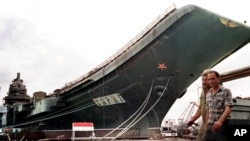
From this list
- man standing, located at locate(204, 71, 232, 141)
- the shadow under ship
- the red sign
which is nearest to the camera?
man standing, located at locate(204, 71, 232, 141)

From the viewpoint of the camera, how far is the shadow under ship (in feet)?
50.0

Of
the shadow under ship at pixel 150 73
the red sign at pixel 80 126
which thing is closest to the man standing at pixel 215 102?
the red sign at pixel 80 126

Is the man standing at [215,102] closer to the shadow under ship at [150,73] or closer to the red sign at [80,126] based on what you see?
the red sign at [80,126]

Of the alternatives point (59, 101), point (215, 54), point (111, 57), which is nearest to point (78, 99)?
point (59, 101)

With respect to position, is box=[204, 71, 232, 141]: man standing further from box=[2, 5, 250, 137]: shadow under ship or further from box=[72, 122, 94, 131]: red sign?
box=[2, 5, 250, 137]: shadow under ship

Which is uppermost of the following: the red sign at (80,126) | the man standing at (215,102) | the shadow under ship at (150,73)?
the shadow under ship at (150,73)

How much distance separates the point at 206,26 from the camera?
14992 millimetres

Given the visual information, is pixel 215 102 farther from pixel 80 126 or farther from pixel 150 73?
pixel 150 73

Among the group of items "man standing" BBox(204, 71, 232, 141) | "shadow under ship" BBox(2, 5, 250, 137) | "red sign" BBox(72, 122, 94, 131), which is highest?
"shadow under ship" BBox(2, 5, 250, 137)

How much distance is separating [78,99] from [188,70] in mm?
7655

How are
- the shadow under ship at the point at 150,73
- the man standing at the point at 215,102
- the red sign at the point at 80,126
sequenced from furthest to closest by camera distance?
the shadow under ship at the point at 150,73
the red sign at the point at 80,126
the man standing at the point at 215,102

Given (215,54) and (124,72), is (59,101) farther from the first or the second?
(215,54)

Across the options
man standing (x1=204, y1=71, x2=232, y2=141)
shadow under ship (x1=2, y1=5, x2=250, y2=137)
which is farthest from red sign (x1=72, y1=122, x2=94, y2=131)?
man standing (x1=204, y1=71, x2=232, y2=141)

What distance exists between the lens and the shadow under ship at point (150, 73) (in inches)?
599
